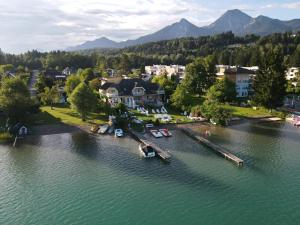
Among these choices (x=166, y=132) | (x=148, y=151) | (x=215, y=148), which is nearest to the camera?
(x=148, y=151)

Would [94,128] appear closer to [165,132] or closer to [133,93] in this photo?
[165,132]

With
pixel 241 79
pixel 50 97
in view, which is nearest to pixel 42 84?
pixel 50 97

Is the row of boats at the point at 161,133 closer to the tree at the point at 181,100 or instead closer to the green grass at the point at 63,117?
the green grass at the point at 63,117

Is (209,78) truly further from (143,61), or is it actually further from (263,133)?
(143,61)

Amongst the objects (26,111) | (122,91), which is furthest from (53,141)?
(122,91)

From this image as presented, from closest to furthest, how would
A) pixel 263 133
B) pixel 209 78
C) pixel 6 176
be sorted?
pixel 6 176 < pixel 263 133 < pixel 209 78

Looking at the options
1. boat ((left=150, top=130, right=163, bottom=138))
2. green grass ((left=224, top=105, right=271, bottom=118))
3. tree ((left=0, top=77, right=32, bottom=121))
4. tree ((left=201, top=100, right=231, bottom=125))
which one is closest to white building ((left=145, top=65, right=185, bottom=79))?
green grass ((left=224, top=105, right=271, bottom=118))

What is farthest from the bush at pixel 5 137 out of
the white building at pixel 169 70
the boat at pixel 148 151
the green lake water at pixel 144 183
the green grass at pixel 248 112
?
the white building at pixel 169 70
